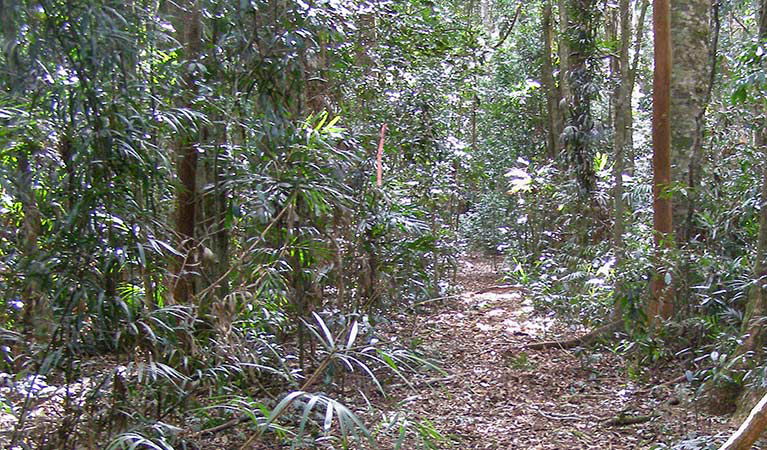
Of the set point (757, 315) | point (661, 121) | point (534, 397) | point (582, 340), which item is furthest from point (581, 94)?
point (757, 315)

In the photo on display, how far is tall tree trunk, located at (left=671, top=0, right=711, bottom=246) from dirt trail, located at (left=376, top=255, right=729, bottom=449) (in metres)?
1.38

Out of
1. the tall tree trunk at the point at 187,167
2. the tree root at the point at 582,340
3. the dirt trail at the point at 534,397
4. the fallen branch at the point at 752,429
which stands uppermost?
the tall tree trunk at the point at 187,167

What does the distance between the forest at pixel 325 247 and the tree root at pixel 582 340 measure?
0.06 feet

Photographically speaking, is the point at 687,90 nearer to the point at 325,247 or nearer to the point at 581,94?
the point at 581,94

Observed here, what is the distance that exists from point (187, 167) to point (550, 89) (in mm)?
7265

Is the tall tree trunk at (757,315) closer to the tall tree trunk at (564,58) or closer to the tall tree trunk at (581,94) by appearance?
the tall tree trunk at (581,94)

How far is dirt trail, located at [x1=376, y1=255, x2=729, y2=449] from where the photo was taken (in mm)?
4113

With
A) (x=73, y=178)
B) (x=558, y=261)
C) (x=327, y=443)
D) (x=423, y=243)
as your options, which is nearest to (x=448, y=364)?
(x=423, y=243)

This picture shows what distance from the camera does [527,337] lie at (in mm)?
6875

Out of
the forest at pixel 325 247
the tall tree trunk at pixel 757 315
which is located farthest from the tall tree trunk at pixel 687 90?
the tall tree trunk at pixel 757 315

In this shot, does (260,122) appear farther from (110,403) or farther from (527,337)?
(527,337)

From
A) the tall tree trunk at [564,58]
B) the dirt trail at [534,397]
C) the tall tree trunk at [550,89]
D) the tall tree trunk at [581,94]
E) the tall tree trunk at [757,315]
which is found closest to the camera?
the tall tree trunk at [757,315]

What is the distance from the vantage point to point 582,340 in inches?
240

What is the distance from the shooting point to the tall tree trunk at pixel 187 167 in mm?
4039
